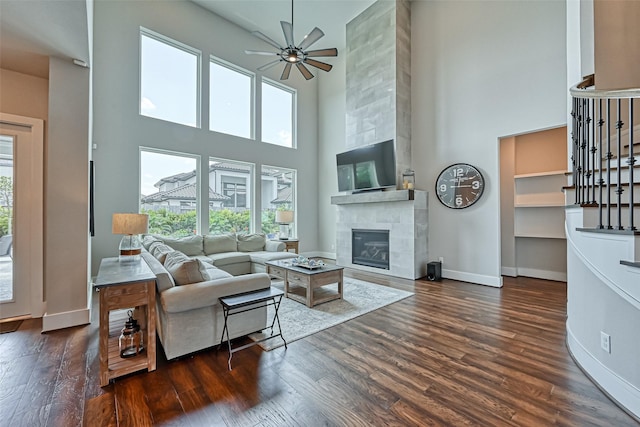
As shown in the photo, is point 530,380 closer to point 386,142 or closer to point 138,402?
point 138,402

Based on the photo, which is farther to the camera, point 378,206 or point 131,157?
point 378,206

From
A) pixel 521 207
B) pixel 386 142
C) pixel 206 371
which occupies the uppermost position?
pixel 386 142

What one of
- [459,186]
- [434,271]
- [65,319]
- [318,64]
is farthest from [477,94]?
[65,319]

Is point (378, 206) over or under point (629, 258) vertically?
over

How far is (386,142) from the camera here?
5.65 meters

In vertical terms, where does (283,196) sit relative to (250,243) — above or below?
above

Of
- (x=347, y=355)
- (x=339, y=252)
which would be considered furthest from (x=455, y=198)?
(x=347, y=355)

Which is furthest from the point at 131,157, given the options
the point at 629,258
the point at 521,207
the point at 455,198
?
the point at 521,207

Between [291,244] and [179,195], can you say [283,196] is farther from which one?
[179,195]

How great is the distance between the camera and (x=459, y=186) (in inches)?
201

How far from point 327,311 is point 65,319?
2867mm

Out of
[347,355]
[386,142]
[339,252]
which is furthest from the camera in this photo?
[339,252]

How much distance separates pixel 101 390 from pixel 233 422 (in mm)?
1056

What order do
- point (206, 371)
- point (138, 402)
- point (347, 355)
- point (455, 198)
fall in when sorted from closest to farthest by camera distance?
point (138, 402) < point (206, 371) < point (347, 355) < point (455, 198)
